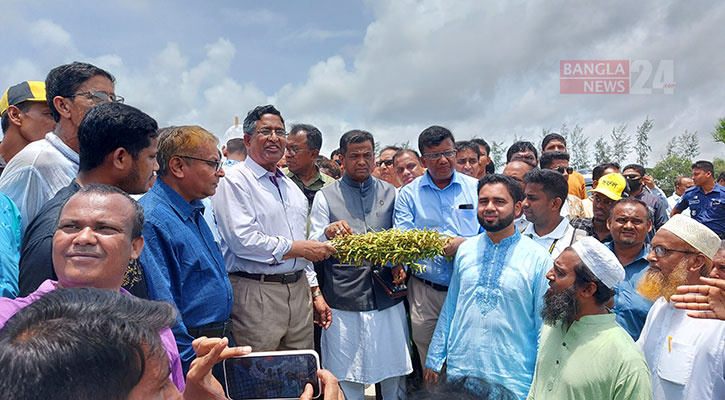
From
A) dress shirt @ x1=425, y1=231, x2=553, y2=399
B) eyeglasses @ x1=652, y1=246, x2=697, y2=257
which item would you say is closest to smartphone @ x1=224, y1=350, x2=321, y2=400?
dress shirt @ x1=425, y1=231, x2=553, y2=399

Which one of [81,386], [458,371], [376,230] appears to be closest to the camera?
[81,386]

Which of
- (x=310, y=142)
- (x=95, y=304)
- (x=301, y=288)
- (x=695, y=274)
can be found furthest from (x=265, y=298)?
(x=695, y=274)

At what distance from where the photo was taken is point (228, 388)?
6.01 feet

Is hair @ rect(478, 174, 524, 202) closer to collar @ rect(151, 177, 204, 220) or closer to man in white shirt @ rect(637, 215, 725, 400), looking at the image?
man in white shirt @ rect(637, 215, 725, 400)

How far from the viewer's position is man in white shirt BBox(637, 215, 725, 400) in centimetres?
259

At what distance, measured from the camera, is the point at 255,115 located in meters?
4.22

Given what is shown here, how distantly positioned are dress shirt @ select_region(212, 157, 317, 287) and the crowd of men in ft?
0.05

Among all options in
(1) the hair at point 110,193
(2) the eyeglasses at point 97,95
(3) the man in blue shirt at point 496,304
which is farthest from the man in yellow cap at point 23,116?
(3) the man in blue shirt at point 496,304

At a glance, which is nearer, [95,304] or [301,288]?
[95,304]

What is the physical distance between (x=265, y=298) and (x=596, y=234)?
322cm

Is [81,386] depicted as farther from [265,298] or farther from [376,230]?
[376,230]

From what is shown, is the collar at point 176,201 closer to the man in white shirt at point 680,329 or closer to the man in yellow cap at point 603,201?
the man in white shirt at point 680,329

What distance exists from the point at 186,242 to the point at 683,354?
2891mm

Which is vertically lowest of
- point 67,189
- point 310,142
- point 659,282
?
point 659,282
